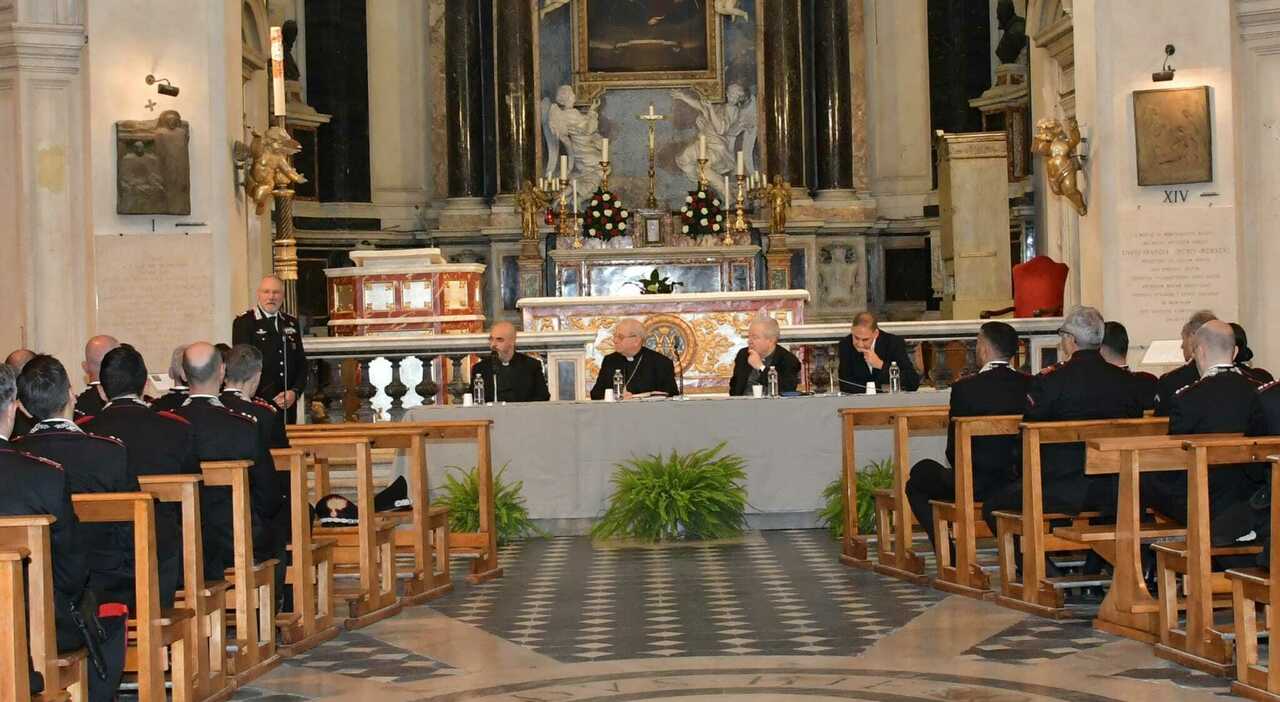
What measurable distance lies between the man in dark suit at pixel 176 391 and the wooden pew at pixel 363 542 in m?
0.59

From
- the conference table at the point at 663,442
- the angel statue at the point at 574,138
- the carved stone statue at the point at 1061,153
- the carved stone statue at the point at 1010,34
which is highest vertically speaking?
the carved stone statue at the point at 1010,34

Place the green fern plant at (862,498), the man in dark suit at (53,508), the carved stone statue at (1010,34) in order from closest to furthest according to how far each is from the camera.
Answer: the man in dark suit at (53,508)
the green fern plant at (862,498)
the carved stone statue at (1010,34)

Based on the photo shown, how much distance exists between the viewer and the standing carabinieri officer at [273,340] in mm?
13023

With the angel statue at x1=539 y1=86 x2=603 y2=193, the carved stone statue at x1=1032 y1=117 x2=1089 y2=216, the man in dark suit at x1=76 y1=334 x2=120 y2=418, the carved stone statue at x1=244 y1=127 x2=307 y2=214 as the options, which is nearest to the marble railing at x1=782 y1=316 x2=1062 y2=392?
the carved stone statue at x1=1032 y1=117 x2=1089 y2=216

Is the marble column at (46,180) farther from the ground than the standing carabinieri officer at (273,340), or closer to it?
farther from the ground

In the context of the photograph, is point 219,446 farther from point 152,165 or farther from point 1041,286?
point 1041,286

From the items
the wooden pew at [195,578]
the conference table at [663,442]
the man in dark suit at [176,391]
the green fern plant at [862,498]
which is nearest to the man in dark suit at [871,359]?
the conference table at [663,442]

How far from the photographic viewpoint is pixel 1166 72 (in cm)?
1459

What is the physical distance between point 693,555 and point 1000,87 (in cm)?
1196

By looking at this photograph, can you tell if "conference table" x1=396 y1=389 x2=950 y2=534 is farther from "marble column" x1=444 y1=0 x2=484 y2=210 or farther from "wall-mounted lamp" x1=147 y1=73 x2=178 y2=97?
"marble column" x1=444 y1=0 x2=484 y2=210

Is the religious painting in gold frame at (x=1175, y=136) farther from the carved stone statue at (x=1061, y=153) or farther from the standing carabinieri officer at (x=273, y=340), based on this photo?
the standing carabinieri officer at (x=273, y=340)

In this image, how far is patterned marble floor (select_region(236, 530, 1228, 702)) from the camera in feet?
23.7

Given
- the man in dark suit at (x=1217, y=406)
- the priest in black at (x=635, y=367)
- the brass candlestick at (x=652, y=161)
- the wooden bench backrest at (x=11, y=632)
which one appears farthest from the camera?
the brass candlestick at (x=652, y=161)

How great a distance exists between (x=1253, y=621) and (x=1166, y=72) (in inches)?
328
